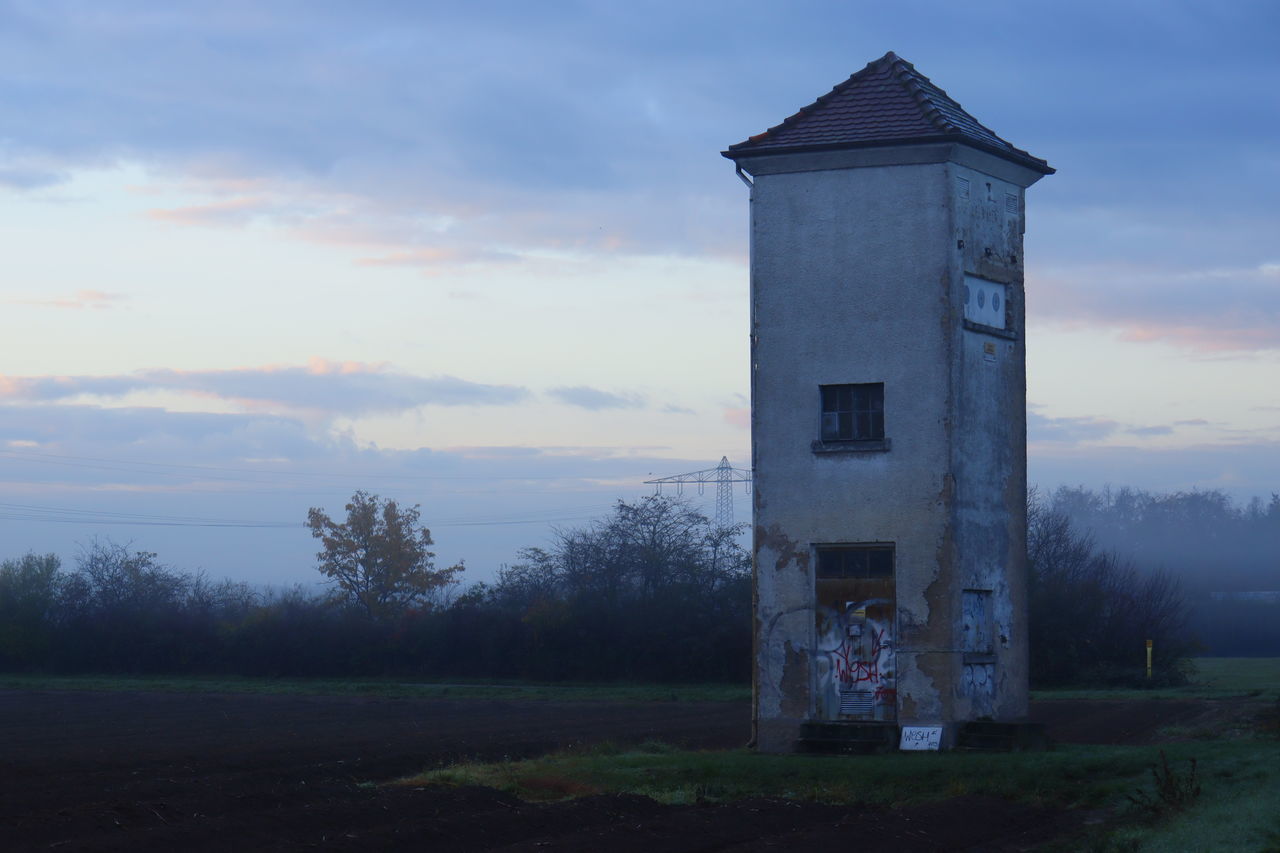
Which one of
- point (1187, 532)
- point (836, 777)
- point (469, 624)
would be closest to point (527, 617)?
point (469, 624)

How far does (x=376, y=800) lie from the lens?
17.4 m

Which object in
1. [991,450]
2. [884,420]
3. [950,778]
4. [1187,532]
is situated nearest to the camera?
[950,778]

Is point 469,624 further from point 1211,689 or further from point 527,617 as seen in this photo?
point 1211,689

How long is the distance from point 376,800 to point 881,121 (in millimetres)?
12925

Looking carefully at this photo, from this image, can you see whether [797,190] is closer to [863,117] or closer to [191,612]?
[863,117]

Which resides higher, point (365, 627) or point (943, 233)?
point (943, 233)

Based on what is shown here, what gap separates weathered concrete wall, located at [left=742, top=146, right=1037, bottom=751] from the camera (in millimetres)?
21828

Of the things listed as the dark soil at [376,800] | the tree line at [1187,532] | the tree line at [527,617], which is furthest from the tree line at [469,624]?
the tree line at [1187,532]

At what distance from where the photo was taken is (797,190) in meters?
23.0

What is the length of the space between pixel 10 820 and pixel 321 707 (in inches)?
1019

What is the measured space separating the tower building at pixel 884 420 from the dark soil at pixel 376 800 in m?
4.92

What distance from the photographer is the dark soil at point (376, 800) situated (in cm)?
1443

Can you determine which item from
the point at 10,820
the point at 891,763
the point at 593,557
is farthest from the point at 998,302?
the point at 593,557

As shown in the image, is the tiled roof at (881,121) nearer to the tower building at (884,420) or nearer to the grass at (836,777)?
the tower building at (884,420)
